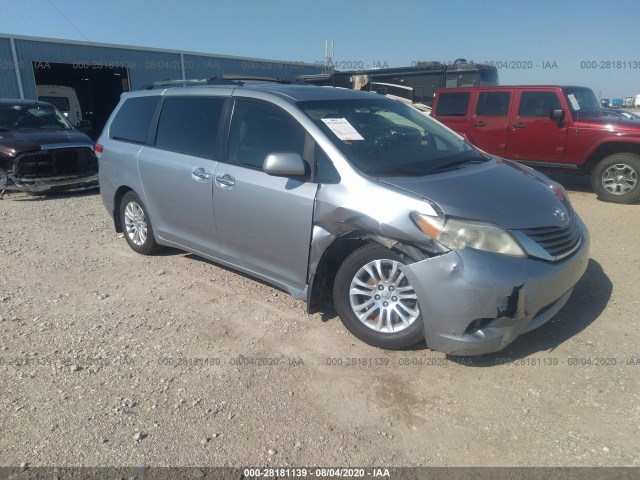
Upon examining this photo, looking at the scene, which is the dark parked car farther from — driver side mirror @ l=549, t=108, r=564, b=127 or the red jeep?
driver side mirror @ l=549, t=108, r=564, b=127

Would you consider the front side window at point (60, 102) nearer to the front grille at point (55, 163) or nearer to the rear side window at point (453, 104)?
the front grille at point (55, 163)

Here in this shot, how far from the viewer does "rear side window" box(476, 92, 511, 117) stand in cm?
905

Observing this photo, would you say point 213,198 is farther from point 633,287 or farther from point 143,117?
point 633,287

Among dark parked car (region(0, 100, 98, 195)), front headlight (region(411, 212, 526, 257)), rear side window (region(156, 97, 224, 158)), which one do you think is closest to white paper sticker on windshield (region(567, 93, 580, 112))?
front headlight (region(411, 212, 526, 257))

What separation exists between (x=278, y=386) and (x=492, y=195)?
191 cm

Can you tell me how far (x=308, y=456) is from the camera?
2.46m

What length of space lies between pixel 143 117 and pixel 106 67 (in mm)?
17441

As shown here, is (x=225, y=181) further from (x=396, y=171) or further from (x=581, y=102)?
(x=581, y=102)

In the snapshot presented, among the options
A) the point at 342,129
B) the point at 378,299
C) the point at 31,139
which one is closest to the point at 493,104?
→ the point at 342,129

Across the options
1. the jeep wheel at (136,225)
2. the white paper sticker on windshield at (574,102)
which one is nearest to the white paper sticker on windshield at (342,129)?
the jeep wheel at (136,225)

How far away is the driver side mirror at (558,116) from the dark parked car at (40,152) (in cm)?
849

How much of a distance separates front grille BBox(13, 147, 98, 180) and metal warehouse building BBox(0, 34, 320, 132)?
682 centimetres

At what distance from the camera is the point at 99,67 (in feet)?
65.4

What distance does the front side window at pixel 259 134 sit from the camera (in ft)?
12.1
